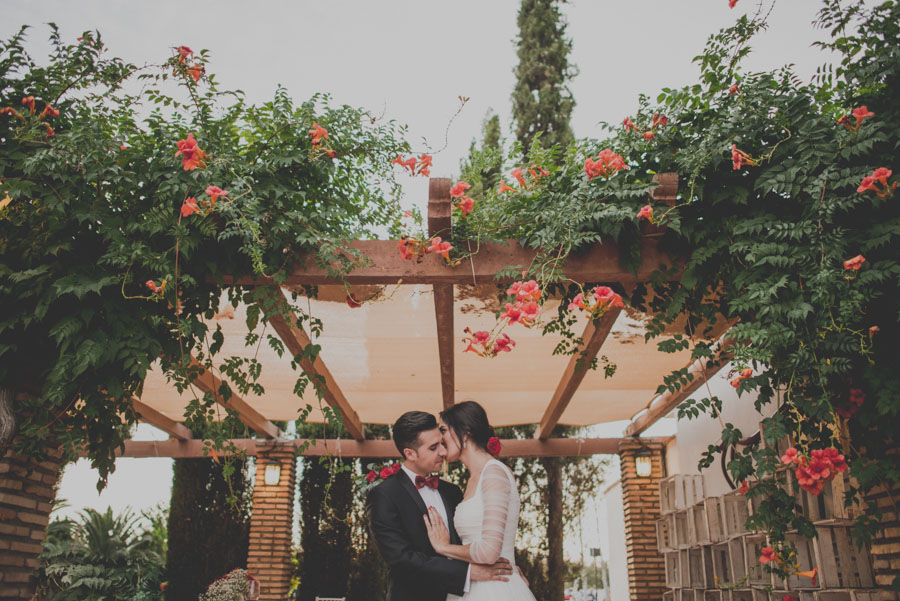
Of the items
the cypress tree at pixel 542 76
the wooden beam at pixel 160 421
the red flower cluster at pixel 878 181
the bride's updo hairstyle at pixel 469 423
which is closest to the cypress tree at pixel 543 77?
the cypress tree at pixel 542 76

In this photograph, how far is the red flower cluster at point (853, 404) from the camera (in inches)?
99.3

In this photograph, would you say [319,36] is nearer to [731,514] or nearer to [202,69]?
[202,69]

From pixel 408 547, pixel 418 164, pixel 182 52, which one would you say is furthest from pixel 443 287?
pixel 182 52

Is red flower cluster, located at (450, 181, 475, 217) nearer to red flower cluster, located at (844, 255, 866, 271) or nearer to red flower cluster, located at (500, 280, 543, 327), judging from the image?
red flower cluster, located at (500, 280, 543, 327)

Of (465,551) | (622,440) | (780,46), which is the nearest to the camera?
(465,551)

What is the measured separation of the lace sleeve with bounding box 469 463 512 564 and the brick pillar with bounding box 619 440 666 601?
6.13 meters

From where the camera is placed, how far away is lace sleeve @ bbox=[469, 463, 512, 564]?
2305mm

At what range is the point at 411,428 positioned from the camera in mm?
2715

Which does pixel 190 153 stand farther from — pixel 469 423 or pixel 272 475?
pixel 272 475

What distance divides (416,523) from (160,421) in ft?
17.8

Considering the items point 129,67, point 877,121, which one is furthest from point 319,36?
point 877,121

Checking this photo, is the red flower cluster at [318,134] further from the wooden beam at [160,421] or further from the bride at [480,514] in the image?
the wooden beam at [160,421]

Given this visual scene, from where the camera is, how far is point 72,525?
24.7 ft

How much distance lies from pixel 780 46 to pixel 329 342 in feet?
13.7
